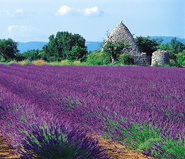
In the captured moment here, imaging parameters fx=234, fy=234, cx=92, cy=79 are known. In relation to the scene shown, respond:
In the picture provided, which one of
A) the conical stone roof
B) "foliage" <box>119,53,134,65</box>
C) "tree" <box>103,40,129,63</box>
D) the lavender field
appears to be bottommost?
the lavender field

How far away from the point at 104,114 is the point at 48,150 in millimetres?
1069

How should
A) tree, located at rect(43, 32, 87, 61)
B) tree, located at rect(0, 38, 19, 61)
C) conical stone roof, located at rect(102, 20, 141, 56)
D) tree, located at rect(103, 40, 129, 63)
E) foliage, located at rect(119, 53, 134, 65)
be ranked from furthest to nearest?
tree, located at rect(0, 38, 19, 61)
tree, located at rect(43, 32, 87, 61)
conical stone roof, located at rect(102, 20, 141, 56)
tree, located at rect(103, 40, 129, 63)
foliage, located at rect(119, 53, 134, 65)

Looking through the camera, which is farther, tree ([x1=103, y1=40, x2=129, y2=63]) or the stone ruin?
tree ([x1=103, y1=40, x2=129, y2=63])

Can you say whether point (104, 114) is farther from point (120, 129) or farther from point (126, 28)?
point (126, 28)

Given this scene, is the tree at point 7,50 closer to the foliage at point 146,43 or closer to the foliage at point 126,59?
the foliage at point 146,43

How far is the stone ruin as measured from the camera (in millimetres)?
22109

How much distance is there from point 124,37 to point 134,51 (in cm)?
227

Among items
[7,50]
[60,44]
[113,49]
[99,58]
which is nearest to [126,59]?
[113,49]

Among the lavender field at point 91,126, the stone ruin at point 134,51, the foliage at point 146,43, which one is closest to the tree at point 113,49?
the stone ruin at point 134,51

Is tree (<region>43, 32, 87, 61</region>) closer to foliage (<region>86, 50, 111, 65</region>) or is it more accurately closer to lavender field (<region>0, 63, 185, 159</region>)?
foliage (<region>86, 50, 111, 65</region>)

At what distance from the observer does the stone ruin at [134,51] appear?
72.5 ft

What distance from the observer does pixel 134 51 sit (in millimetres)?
23703

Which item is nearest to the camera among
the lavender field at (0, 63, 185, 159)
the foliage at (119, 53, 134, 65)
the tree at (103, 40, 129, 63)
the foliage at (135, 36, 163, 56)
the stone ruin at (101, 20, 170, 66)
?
the lavender field at (0, 63, 185, 159)

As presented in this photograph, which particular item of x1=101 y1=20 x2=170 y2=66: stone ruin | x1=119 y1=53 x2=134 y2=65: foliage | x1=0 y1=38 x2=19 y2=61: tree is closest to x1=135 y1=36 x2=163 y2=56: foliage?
x1=101 y1=20 x2=170 y2=66: stone ruin
